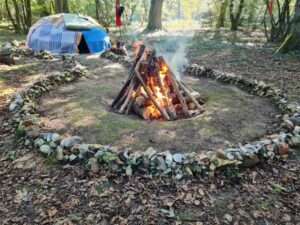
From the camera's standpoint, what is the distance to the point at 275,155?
4.33m

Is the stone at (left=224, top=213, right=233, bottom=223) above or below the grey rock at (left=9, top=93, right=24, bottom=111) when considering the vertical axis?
below

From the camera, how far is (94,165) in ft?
13.0

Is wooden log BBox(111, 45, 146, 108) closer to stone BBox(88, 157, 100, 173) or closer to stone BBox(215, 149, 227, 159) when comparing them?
stone BBox(88, 157, 100, 173)

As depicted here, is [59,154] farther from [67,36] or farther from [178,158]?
[67,36]

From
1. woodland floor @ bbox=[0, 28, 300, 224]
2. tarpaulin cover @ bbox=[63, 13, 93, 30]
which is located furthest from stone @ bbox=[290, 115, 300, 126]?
tarpaulin cover @ bbox=[63, 13, 93, 30]

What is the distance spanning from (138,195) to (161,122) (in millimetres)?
2085

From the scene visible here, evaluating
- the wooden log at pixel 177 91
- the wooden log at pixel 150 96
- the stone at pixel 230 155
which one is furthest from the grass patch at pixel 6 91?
the stone at pixel 230 155

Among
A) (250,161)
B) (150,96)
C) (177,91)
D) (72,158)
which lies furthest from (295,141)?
(72,158)

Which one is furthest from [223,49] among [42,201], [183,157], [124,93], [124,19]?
[124,19]

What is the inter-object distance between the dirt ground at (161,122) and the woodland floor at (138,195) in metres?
0.77

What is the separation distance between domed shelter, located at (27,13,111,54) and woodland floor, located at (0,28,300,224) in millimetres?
9385

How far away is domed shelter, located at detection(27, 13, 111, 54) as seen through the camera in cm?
1301

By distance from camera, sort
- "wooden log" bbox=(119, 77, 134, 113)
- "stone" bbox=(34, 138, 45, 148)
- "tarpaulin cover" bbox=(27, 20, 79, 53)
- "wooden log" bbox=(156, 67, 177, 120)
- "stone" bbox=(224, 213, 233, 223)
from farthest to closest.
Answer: "tarpaulin cover" bbox=(27, 20, 79, 53) → "wooden log" bbox=(119, 77, 134, 113) → "wooden log" bbox=(156, 67, 177, 120) → "stone" bbox=(34, 138, 45, 148) → "stone" bbox=(224, 213, 233, 223)

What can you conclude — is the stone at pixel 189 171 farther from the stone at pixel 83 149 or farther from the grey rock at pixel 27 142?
the grey rock at pixel 27 142
